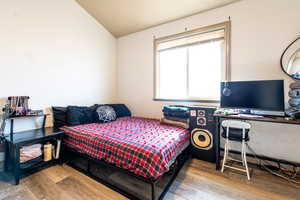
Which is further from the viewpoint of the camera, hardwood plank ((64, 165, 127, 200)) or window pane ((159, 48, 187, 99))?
window pane ((159, 48, 187, 99))

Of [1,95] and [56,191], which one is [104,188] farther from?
[1,95]

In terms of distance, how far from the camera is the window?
273cm

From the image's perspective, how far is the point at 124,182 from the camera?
191 cm

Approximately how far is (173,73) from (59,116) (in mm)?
2461

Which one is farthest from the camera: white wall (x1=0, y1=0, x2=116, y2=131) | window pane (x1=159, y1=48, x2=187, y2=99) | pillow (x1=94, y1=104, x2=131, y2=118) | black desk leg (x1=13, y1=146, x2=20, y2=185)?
pillow (x1=94, y1=104, x2=131, y2=118)

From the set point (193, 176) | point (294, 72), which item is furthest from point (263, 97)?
point (193, 176)

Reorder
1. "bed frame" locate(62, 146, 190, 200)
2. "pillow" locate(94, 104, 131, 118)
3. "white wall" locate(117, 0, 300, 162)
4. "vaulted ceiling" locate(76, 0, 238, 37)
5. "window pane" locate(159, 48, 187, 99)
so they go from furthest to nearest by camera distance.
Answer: "pillow" locate(94, 104, 131, 118) → "window pane" locate(159, 48, 187, 99) → "vaulted ceiling" locate(76, 0, 238, 37) → "white wall" locate(117, 0, 300, 162) → "bed frame" locate(62, 146, 190, 200)

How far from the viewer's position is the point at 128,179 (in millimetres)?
1975

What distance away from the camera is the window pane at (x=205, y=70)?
9.11 feet

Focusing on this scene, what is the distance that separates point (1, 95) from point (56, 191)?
1.66m

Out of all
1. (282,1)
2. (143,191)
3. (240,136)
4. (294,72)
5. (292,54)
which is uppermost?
(282,1)

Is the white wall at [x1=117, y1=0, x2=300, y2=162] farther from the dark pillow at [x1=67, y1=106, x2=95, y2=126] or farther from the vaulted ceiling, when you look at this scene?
the dark pillow at [x1=67, y1=106, x2=95, y2=126]

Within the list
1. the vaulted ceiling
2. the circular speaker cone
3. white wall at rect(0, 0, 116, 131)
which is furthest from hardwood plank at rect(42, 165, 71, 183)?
the vaulted ceiling

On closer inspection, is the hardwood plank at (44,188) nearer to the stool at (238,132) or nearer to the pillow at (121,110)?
the pillow at (121,110)
